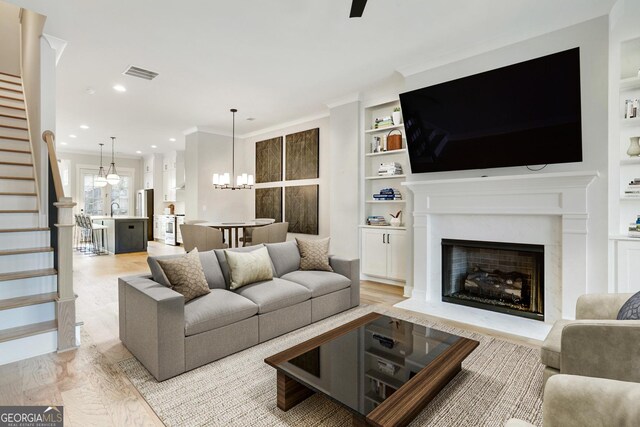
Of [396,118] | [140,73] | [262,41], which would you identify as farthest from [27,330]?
[396,118]

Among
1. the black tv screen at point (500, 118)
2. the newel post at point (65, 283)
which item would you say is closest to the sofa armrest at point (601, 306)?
the black tv screen at point (500, 118)

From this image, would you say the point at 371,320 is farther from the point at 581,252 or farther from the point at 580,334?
the point at 581,252

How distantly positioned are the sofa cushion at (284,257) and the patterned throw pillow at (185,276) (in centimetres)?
100

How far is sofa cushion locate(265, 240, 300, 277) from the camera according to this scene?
12.0 feet

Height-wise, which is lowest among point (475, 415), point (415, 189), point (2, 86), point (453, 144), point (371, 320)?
point (475, 415)

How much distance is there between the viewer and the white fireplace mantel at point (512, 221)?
3002 mm

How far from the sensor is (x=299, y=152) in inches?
249

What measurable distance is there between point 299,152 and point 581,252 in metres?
4.68

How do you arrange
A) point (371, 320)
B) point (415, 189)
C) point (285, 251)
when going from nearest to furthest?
point (371, 320), point (285, 251), point (415, 189)

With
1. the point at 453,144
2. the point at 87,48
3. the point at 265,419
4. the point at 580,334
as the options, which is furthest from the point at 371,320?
the point at 87,48

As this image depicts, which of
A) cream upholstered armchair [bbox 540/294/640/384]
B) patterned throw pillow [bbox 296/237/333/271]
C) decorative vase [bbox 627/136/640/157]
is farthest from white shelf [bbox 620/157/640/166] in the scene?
patterned throw pillow [bbox 296/237/333/271]

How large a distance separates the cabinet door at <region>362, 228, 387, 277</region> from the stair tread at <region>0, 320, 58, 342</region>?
12.6 ft

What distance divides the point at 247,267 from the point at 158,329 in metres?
1.09

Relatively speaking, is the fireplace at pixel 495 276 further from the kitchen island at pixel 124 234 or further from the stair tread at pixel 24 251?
the kitchen island at pixel 124 234
